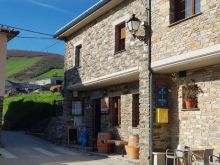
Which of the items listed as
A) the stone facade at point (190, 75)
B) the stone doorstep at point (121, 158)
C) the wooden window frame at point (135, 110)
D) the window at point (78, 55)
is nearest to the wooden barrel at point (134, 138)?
the stone doorstep at point (121, 158)

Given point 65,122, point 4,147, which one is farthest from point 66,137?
point 4,147

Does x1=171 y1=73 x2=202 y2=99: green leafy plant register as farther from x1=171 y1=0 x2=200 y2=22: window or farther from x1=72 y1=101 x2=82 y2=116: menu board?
x1=72 y1=101 x2=82 y2=116: menu board

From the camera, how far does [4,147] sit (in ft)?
54.9

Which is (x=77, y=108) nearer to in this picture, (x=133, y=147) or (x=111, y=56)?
(x=111, y=56)

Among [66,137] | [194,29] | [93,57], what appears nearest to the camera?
[194,29]

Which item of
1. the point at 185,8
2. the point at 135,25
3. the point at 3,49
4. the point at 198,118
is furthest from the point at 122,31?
the point at 3,49

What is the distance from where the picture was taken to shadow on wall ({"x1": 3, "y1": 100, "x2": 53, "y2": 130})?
2341 centimetres

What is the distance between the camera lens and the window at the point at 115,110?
16.0m

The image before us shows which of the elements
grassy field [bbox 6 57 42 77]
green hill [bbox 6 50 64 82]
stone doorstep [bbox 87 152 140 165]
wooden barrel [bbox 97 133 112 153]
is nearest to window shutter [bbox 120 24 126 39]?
wooden barrel [bbox 97 133 112 153]

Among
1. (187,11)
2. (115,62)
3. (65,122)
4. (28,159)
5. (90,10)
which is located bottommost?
(28,159)

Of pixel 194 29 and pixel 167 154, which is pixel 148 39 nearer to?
pixel 194 29

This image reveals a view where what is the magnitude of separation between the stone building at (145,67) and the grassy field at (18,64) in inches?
1729

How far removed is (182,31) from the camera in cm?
1114

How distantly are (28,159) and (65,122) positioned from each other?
5.38 metres
